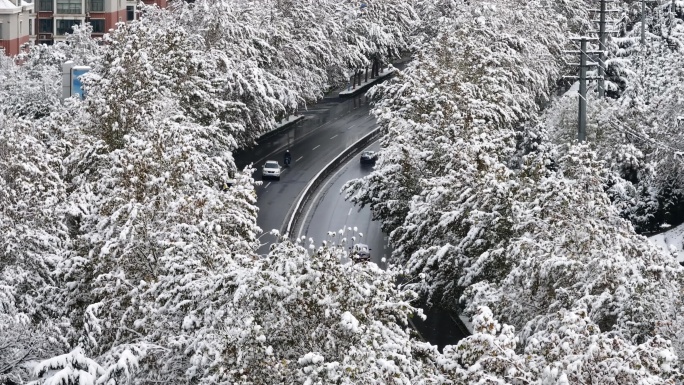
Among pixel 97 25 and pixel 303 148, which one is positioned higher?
pixel 97 25

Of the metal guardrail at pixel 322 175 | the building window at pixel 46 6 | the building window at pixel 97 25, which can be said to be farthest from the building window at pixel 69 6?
the metal guardrail at pixel 322 175

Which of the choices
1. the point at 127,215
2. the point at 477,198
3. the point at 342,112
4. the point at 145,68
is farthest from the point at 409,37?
the point at 127,215

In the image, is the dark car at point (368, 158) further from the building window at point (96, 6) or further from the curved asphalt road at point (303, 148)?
the building window at point (96, 6)

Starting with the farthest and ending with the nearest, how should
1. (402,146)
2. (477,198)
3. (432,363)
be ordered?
(402,146)
(477,198)
(432,363)

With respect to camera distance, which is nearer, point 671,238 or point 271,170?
point 671,238

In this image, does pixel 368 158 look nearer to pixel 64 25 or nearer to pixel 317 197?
pixel 317 197

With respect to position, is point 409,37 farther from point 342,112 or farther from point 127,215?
point 127,215

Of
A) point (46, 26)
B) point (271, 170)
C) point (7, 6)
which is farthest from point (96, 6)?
point (271, 170)
